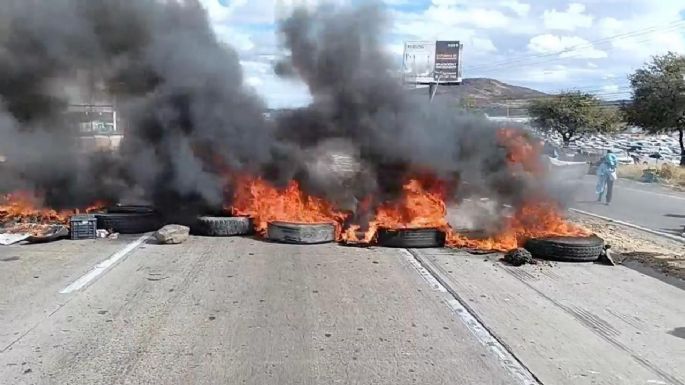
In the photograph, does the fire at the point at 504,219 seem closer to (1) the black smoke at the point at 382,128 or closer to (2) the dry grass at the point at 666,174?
(1) the black smoke at the point at 382,128

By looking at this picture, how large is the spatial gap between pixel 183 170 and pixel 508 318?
7322 mm

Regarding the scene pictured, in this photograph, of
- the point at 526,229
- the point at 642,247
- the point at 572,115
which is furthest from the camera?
the point at 572,115

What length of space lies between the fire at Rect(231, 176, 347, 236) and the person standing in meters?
9.90

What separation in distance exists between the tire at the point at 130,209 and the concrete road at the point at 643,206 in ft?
25.6

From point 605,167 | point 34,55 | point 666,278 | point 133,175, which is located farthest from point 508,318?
point 605,167

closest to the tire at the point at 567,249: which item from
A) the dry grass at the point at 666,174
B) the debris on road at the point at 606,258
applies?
the debris on road at the point at 606,258

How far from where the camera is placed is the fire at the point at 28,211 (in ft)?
39.1

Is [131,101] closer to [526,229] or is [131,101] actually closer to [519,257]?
[526,229]

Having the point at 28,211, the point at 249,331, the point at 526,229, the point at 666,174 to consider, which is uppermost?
the point at 526,229

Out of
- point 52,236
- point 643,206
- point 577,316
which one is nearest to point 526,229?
point 577,316

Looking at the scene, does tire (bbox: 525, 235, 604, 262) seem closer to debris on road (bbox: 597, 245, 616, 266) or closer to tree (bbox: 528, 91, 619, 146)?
debris on road (bbox: 597, 245, 616, 266)

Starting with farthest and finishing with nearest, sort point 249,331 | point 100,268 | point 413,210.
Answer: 1. point 413,210
2. point 100,268
3. point 249,331

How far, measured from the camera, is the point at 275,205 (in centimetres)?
1189

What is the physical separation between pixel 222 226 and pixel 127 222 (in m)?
1.61
